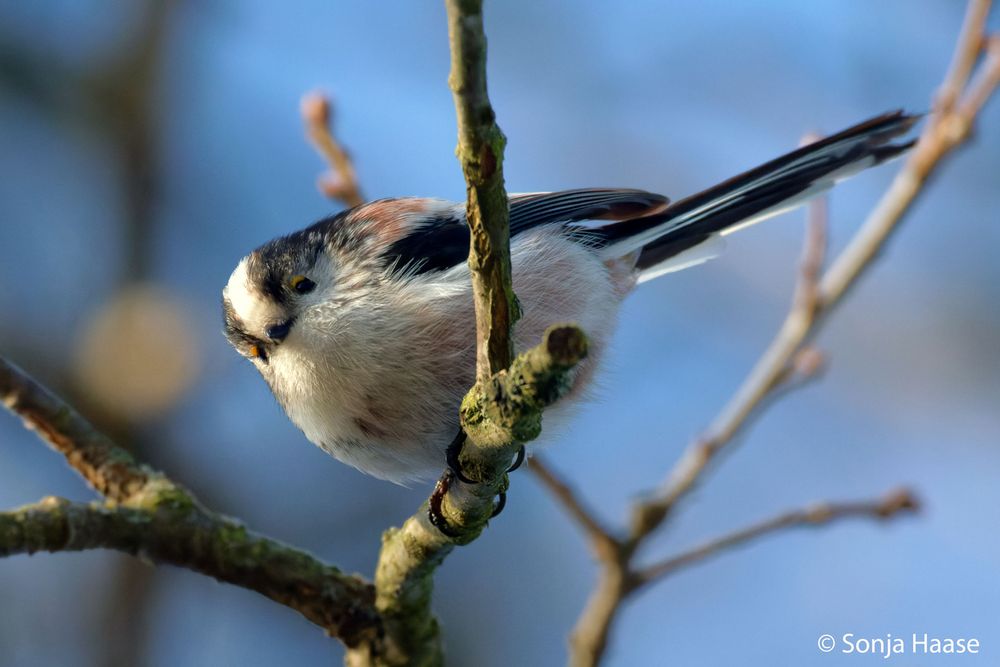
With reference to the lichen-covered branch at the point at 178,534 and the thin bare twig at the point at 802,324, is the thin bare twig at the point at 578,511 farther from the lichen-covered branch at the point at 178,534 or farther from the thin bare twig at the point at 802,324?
the lichen-covered branch at the point at 178,534

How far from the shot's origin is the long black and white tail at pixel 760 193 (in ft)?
10.1

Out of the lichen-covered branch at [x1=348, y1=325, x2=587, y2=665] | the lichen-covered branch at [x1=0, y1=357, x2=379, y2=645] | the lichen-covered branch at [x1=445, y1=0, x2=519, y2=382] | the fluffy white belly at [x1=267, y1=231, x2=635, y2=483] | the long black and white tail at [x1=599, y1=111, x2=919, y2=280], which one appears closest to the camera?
the lichen-covered branch at [x1=445, y1=0, x2=519, y2=382]

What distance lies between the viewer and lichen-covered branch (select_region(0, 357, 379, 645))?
106 inches

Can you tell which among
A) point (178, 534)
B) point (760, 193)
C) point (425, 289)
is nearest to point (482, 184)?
point (425, 289)

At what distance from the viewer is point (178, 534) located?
2734 millimetres

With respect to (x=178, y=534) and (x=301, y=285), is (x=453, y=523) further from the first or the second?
(x=301, y=285)

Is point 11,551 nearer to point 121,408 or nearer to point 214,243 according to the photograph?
point 121,408

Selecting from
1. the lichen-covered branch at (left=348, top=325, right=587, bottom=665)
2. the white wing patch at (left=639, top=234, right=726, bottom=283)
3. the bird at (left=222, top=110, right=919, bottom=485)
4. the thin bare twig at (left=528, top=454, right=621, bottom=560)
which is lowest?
the lichen-covered branch at (left=348, top=325, right=587, bottom=665)

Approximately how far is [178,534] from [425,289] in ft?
3.28

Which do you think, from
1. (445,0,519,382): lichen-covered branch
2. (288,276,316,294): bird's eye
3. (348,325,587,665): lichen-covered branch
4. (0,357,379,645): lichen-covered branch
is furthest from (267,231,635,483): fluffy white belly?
(445,0,519,382): lichen-covered branch

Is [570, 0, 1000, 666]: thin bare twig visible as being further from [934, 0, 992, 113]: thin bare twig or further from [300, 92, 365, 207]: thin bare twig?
[300, 92, 365, 207]: thin bare twig

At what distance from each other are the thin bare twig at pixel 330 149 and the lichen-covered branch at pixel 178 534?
3.88 ft

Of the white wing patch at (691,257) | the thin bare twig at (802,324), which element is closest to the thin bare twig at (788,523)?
the thin bare twig at (802,324)

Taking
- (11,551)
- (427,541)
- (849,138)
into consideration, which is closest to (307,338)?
(427,541)
